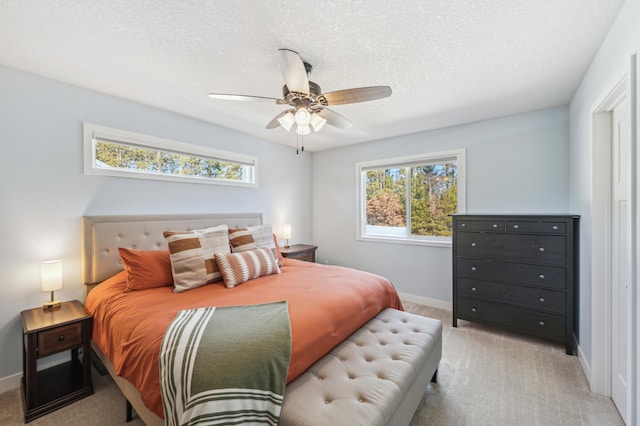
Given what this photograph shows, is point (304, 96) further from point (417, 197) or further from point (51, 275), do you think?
point (417, 197)

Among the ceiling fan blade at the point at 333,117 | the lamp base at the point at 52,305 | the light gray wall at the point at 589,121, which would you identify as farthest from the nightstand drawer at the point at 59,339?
the light gray wall at the point at 589,121

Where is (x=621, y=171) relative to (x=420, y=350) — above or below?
above

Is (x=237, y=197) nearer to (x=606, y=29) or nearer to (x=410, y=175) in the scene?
(x=410, y=175)

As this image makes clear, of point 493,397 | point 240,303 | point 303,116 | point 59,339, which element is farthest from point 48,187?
point 493,397

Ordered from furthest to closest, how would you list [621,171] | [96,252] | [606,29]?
[96,252], [621,171], [606,29]

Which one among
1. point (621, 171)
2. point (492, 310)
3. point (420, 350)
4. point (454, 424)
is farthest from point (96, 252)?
point (621, 171)

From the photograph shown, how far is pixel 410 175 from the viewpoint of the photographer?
3.95 m

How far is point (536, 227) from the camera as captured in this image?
8.45 ft

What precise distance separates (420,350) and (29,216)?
3110 mm

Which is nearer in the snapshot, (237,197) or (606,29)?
(606,29)

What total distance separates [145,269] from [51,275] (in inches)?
25.2

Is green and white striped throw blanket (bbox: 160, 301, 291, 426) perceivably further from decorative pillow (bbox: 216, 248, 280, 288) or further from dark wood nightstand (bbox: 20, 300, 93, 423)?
dark wood nightstand (bbox: 20, 300, 93, 423)

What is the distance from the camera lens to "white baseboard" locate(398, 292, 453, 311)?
3543mm

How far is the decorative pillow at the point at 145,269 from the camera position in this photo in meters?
2.16
